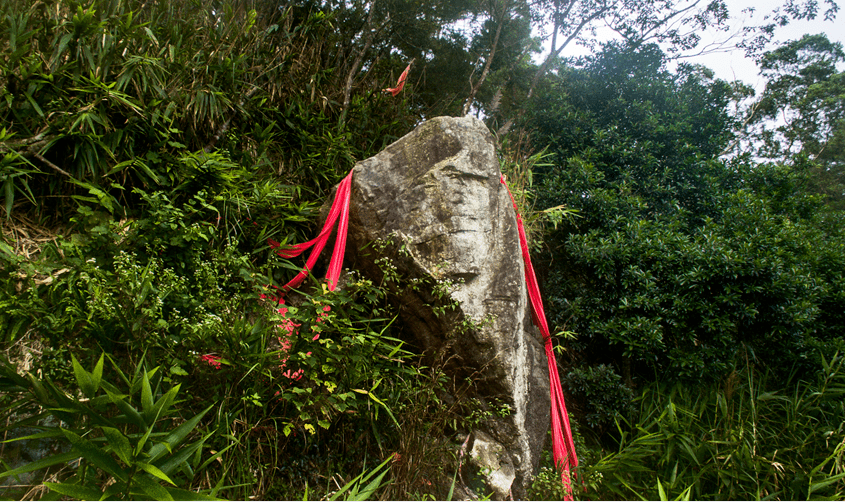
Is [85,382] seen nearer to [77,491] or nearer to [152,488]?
[77,491]

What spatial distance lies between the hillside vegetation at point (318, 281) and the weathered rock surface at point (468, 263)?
21 centimetres

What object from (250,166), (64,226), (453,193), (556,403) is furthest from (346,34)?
(556,403)

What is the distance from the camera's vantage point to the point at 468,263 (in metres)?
2.66

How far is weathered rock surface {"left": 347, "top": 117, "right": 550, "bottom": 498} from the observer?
2500 mm

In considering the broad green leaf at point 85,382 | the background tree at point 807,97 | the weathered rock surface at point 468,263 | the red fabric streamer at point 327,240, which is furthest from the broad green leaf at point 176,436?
the background tree at point 807,97

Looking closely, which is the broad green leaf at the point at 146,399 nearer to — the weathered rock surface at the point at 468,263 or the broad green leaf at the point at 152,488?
the broad green leaf at the point at 152,488

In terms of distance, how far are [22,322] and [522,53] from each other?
286 inches

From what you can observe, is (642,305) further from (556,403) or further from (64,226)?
(64,226)

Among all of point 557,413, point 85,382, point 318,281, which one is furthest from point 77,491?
point 557,413

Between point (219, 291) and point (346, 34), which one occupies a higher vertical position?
point (346, 34)

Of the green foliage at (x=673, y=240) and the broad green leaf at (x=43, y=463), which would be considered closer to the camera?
the broad green leaf at (x=43, y=463)

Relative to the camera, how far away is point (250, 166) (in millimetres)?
3389

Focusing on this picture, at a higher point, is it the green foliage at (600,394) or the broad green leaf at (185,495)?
the green foliage at (600,394)

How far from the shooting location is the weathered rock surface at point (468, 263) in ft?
8.20
